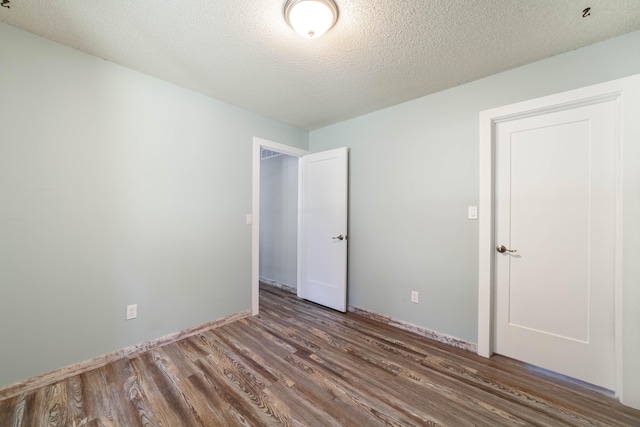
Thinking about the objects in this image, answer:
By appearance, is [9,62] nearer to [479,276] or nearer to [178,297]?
[178,297]

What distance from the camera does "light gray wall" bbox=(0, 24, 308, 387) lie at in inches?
64.6

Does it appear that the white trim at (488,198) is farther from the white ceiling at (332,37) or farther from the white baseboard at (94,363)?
the white baseboard at (94,363)

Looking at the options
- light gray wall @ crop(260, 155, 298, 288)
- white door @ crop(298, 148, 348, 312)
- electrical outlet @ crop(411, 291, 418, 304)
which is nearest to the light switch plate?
electrical outlet @ crop(411, 291, 418, 304)

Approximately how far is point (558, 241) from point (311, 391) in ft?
7.06

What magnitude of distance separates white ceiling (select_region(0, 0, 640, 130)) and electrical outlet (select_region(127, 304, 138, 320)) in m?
2.03

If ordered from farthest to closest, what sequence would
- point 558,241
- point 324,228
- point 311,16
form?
point 324,228 → point 558,241 → point 311,16

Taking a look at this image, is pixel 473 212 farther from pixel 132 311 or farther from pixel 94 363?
pixel 94 363

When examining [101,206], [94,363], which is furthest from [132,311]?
[101,206]

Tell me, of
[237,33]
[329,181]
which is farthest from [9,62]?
[329,181]

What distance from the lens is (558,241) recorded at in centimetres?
188

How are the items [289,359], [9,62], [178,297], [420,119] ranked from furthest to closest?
[420,119], [178,297], [289,359], [9,62]

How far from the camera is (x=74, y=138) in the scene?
1.84 m

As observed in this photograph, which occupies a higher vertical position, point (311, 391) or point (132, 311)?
point (132, 311)

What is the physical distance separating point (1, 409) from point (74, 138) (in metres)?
1.79
